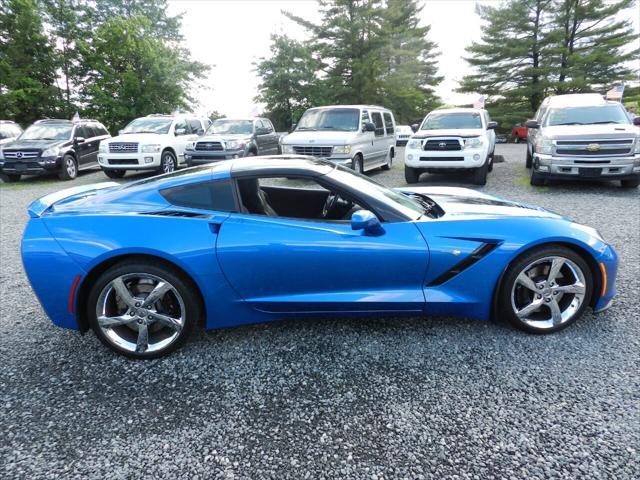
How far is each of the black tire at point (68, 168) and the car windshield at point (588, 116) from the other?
1303cm

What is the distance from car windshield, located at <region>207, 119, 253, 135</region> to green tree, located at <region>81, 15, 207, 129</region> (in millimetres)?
14074

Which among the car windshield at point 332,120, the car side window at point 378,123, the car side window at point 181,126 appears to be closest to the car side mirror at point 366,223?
the car windshield at point 332,120

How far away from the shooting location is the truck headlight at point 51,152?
12.2 metres

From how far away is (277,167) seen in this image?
2975 mm

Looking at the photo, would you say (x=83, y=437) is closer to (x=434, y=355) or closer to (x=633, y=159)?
(x=434, y=355)

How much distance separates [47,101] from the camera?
2439 cm

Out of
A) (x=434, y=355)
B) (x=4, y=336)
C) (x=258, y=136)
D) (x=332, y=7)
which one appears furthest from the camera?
(x=332, y=7)

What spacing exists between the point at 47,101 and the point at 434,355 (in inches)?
1122

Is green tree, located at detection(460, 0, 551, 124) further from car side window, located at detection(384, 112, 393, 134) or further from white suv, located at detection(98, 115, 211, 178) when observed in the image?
white suv, located at detection(98, 115, 211, 178)

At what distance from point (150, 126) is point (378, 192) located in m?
11.8

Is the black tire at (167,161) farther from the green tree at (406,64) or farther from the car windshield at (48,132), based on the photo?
the green tree at (406,64)

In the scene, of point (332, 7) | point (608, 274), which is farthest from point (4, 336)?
point (332, 7)

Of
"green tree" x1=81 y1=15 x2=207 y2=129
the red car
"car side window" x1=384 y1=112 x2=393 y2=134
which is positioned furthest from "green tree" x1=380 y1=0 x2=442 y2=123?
"car side window" x1=384 y1=112 x2=393 y2=134

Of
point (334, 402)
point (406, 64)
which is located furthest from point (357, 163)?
point (406, 64)
